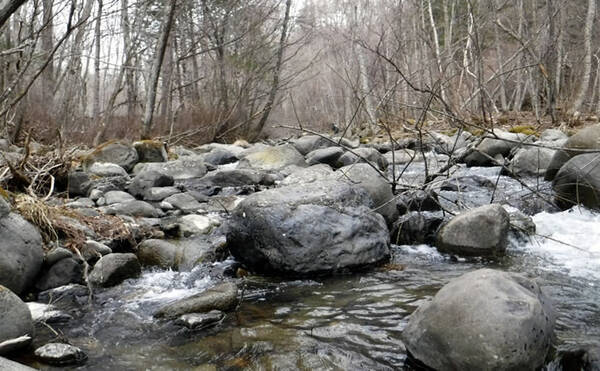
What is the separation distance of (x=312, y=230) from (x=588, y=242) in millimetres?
2739

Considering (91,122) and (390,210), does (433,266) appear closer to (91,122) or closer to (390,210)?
(390,210)

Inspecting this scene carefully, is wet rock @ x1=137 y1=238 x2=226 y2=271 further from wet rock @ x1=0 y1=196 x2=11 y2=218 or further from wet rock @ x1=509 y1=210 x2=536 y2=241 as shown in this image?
wet rock @ x1=509 y1=210 x2=536 y2=241

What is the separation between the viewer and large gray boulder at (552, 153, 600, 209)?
5805 mm

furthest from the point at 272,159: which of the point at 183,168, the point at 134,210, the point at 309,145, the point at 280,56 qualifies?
the point at 280,56

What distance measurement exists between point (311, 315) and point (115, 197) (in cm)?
396

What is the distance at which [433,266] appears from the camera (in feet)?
14.6

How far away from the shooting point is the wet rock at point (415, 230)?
5.18 meters

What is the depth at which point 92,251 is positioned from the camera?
169 inches

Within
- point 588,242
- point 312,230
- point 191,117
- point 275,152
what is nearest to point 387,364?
point 312,230

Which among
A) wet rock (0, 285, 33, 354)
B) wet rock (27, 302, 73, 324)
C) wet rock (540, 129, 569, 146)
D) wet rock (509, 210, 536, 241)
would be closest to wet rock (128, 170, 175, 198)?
wet rock (27, 302, 73, 324)

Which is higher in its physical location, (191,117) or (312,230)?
(191,117)

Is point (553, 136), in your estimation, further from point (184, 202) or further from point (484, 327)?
point (484, 327)

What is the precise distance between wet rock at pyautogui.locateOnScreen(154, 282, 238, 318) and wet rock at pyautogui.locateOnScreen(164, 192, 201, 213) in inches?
112

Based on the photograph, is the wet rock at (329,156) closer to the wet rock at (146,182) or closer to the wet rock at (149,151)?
the wet rock at (146,182)
